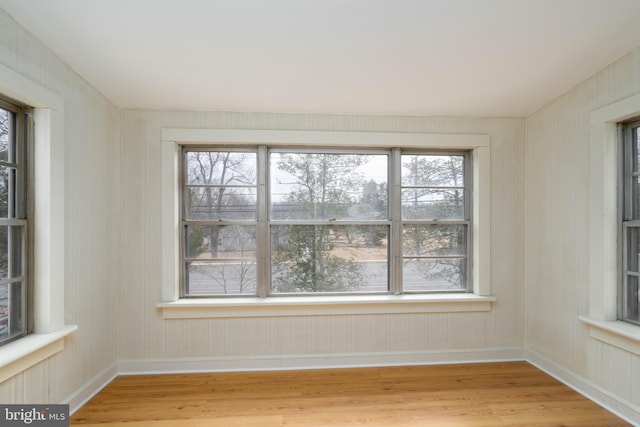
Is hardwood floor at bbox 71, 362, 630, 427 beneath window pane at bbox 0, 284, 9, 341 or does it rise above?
beneath

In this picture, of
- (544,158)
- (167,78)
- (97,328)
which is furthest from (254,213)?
(544,158)

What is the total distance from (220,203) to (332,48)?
167cm

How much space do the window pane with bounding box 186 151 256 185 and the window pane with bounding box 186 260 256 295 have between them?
750mm

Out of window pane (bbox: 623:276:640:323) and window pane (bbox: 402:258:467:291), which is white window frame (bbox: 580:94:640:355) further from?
window pane (bbox: 402:258:467:291)

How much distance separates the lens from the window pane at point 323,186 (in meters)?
2.96

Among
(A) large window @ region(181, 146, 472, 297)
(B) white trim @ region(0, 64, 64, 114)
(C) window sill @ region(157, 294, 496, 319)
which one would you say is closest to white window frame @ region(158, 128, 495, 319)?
(C) window sill @ region(157, 294, 496, 319)

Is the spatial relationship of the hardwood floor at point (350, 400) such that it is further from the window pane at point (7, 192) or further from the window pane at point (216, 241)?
the window pane at point (7, 192)

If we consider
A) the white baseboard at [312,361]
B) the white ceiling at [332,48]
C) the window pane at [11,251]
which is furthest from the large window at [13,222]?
the white baseboard at [312,361]

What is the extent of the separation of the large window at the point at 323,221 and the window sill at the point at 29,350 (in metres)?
0.98

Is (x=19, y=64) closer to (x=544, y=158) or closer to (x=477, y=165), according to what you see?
(x=477, y=165)

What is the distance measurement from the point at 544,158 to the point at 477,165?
0.53 m

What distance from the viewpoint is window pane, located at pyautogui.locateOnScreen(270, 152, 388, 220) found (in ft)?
9.73

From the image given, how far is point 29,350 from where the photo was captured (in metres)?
1.72

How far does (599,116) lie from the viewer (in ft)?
7.43
